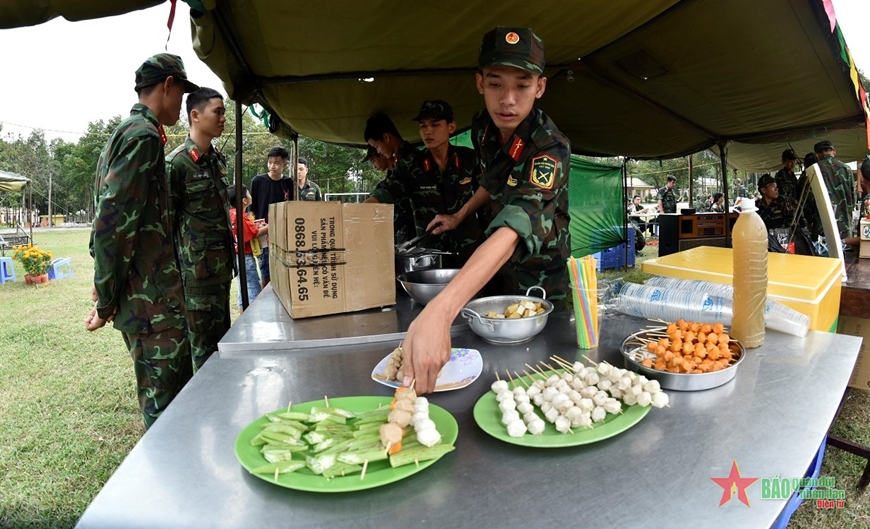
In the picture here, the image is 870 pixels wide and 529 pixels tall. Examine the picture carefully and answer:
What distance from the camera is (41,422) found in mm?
3451

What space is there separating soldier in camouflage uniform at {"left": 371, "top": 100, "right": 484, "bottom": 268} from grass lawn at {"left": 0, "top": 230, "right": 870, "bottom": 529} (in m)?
1.22

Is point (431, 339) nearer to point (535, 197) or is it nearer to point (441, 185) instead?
point (535, 197)

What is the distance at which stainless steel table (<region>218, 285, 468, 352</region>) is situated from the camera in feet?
5.09

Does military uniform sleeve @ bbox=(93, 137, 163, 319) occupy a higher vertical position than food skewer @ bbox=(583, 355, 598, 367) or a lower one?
higher

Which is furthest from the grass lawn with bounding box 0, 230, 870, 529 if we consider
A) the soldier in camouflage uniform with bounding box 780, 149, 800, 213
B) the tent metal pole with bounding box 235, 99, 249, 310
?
the soldier in camouflage uniform with bounding box 780, 149, 800, 213

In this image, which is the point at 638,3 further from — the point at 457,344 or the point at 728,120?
the point at 728,120

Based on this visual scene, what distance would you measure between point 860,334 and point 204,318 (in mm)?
4125

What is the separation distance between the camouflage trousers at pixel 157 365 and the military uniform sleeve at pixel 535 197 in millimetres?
1790

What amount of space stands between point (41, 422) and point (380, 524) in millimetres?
4093

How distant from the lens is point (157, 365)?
224 cm

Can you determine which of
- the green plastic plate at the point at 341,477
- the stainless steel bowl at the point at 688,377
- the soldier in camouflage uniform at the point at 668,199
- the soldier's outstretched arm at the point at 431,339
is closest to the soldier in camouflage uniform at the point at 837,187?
the stainless steel bowl at the point at 688,377

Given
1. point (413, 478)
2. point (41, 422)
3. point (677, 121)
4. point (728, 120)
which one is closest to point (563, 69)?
point (677, 121)

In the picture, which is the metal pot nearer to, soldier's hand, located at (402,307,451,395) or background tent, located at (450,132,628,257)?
soldier's hand, located at (402,307,451,395)

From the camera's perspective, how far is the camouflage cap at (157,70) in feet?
7.84
